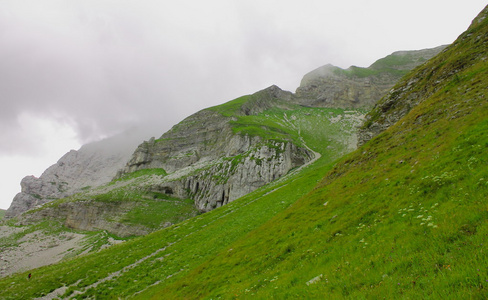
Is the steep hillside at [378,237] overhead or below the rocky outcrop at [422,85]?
below

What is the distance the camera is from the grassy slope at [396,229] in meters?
7.43

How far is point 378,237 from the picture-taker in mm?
12266

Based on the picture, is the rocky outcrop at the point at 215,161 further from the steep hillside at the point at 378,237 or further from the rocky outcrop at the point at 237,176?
the steep hillside at the point at 378,237

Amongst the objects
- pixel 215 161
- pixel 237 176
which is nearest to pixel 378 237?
pixel 237 176

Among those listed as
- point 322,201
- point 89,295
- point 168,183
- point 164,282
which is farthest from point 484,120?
point 168,183

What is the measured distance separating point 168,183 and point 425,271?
5181 inches

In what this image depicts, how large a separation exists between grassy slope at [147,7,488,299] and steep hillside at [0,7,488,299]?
0.07m

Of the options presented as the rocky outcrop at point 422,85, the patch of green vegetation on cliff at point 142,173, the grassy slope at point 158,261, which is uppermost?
the patch of green vegetation on cliff at point 142,173

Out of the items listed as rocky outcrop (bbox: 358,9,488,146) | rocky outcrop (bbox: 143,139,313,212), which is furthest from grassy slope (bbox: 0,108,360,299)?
rocky outcrop (bbox: 143,139,313,212)

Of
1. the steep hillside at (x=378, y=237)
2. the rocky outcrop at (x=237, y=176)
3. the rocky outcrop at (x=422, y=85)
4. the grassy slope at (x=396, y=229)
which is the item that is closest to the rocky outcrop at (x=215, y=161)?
the rocky outcrop at (x=237, y=176)

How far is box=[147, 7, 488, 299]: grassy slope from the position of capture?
7.43 m

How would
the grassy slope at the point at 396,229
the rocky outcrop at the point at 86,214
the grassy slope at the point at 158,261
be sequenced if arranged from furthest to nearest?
the rocky outcrop at the point at 86,214 → the grassy slope at the point at 158,261 → the grassy slope at the point at 396,229

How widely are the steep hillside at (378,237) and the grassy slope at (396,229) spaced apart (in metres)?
0.07

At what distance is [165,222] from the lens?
10044 centimetres
